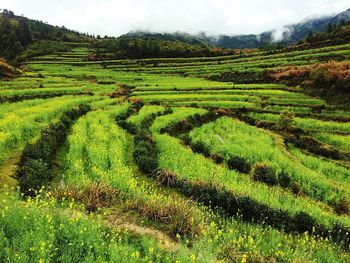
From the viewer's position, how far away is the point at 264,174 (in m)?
23.6

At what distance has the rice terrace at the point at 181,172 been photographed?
1080 centimetres

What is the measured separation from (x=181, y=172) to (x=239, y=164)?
19.1ft

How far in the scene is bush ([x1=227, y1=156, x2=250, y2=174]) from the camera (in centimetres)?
2539

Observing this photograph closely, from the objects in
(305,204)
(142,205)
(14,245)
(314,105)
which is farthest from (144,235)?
(314,105)

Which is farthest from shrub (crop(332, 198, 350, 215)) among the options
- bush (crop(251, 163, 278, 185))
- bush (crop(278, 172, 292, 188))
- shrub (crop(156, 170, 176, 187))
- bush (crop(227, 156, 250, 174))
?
shrub (crop(156, 170, 176, 187))

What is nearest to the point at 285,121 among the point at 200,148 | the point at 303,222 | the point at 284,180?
the point at 200,148

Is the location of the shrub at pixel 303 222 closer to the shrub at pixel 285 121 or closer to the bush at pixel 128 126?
the bush at pixel 128 126

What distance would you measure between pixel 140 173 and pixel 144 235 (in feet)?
35.8

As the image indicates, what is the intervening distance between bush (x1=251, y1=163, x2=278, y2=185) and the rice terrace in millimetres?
122

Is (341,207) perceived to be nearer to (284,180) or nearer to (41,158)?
(284,180)

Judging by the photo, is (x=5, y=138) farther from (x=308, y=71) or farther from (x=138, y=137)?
(x=308, y=71)

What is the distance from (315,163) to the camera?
28.3 meters

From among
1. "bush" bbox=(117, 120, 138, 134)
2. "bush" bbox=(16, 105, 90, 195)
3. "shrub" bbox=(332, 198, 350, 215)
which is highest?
"bush" bbox=(16, 105, 90, 195)

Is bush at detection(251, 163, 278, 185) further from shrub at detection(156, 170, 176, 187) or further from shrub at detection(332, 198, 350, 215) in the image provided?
shrub at detection(156, 170, 176, 187)
